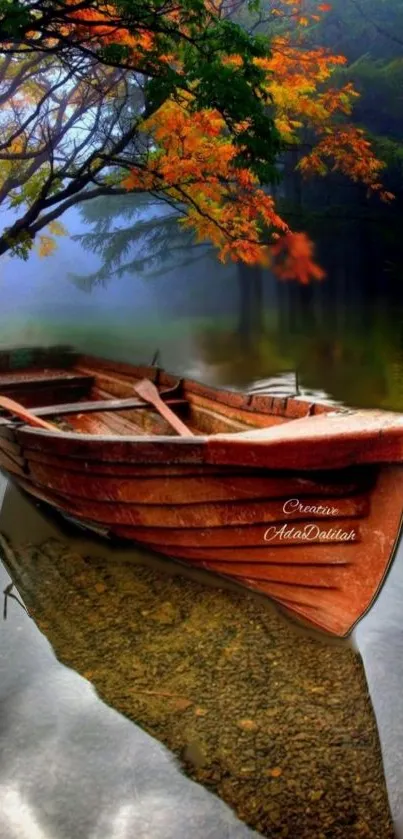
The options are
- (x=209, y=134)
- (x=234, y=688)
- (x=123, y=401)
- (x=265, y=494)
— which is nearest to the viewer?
(x=234, y=688)

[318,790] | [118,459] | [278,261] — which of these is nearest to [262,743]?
[318,790]

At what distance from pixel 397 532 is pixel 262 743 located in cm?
138

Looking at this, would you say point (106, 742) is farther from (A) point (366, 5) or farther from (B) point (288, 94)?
(A) point (366, 5)

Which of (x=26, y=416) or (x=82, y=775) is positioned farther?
(x=26, y=416)

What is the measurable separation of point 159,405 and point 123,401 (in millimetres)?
502

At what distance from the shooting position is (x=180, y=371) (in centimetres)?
1577

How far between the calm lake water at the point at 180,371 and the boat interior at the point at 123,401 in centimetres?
111

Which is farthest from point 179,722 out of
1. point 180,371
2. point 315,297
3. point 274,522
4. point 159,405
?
point 315,297

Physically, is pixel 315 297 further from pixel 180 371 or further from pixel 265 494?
pixel 265 494

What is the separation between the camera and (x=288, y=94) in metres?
12.4

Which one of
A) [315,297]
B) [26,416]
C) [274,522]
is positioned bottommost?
[274,522]

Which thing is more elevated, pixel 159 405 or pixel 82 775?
pixel 159 405

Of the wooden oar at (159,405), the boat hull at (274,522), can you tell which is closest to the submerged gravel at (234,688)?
the boat hull at (274,522)

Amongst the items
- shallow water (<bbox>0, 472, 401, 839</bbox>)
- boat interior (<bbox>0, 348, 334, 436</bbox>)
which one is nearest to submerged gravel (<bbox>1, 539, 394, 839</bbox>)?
shallow water (<bbox>0, 472, 401, 839</bbox>)
